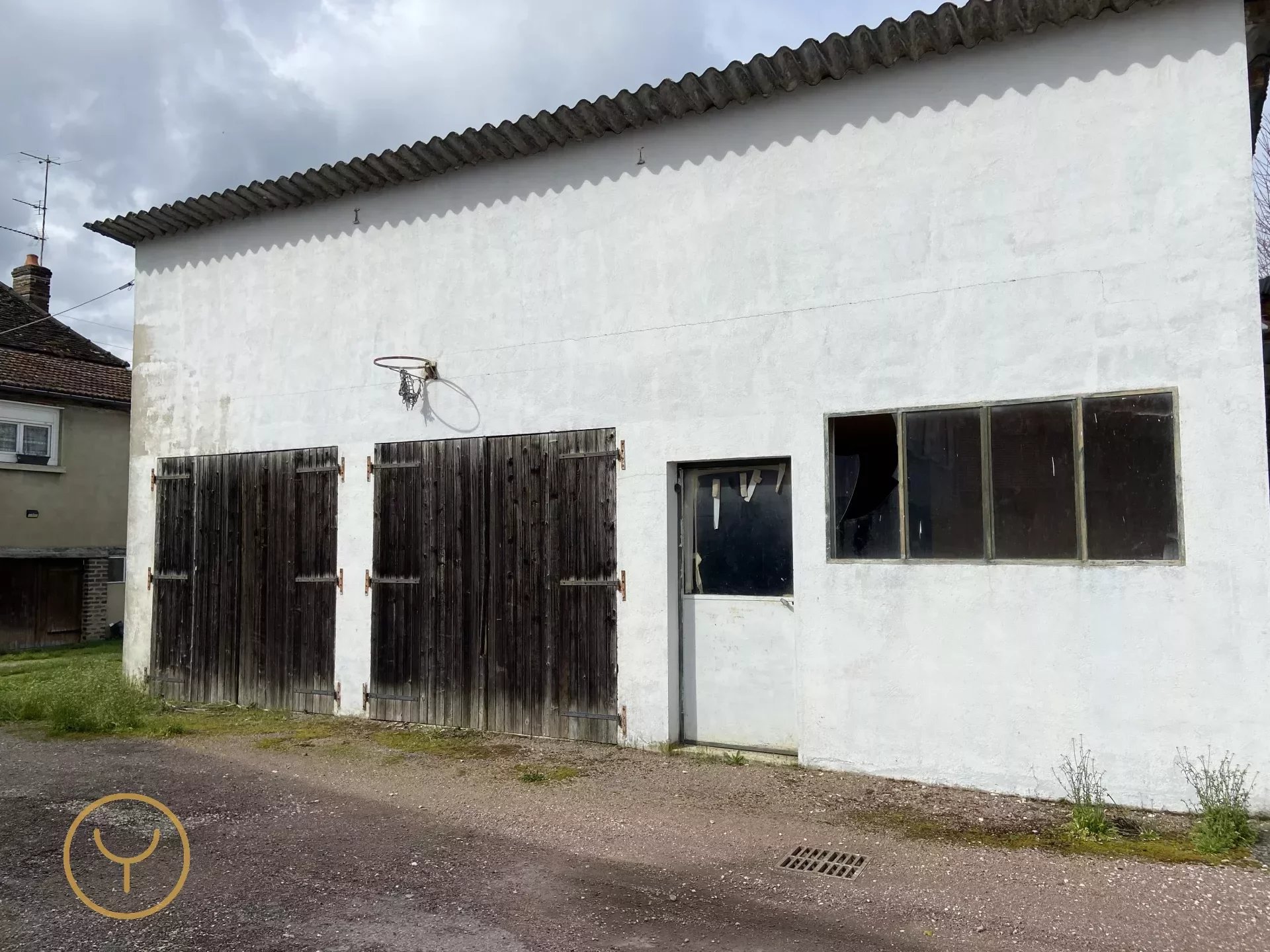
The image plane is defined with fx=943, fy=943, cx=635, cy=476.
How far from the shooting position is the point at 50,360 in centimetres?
1734

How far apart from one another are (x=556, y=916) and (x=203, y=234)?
880 cm

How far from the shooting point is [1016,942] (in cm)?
398

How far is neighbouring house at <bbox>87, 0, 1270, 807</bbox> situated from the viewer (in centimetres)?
575

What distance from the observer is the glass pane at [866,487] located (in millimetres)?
6578

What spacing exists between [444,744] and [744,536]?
3.05 m

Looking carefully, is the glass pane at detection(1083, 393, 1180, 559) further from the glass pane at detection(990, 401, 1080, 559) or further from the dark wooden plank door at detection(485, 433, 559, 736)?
the dark wooden plank door at detection(485, 433, 559, 736)

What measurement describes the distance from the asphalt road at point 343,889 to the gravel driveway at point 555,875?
15 millimetres

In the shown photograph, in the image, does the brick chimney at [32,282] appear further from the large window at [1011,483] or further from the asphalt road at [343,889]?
the large window at [1011,483]

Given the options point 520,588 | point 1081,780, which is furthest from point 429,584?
point 1081,780

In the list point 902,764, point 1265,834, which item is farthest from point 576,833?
point 1265,834

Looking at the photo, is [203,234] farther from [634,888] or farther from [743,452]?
[634,888]

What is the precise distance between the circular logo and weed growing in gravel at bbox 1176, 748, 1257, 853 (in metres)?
5.28

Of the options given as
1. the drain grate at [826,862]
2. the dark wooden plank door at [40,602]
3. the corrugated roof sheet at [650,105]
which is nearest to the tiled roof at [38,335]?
the dark wooden plank door at [40,602]

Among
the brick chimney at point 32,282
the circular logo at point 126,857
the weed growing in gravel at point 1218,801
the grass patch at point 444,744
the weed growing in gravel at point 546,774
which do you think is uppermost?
the brick chimney at point 32,282
